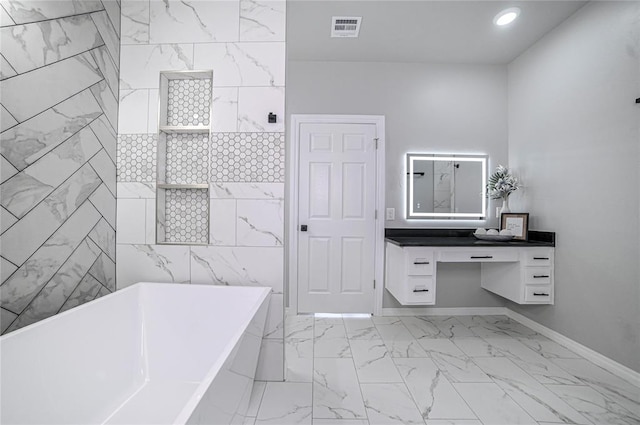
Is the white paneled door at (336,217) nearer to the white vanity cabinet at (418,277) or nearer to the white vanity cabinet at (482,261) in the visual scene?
the white vanity cabinet at (482,261)

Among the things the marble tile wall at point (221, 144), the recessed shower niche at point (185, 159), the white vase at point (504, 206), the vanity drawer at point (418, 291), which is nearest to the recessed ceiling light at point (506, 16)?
the white vase at point (504, 206)

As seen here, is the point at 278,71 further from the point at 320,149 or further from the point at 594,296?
the point at 594,296

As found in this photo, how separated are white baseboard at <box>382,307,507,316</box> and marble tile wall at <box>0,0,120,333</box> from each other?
251 cm

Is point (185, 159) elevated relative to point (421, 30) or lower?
lower

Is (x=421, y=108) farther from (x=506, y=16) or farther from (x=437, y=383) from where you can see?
(x=437, y=383)

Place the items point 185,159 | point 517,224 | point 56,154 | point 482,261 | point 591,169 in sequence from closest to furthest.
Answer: point 56,154, point 185,159, point 591,169, point 482,261, point 517,224

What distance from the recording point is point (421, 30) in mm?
2412

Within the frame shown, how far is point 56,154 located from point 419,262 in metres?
2.44

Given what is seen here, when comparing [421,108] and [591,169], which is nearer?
[591,169]

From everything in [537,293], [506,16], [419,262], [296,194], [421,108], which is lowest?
[537,293]

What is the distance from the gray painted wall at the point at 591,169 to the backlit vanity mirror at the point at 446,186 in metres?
0.44

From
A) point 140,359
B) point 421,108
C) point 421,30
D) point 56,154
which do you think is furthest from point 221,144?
point 421,108

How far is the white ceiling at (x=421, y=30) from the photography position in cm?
214

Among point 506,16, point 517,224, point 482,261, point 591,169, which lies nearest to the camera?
point 591,169
